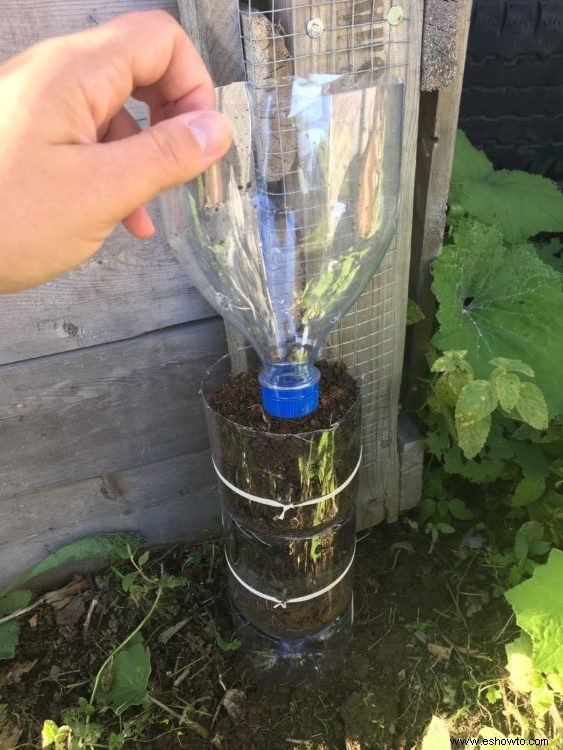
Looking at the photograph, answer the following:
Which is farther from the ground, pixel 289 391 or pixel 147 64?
pixel 147 64

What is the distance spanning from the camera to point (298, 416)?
110 cm

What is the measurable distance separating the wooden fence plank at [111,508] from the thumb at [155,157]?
1.04 metres

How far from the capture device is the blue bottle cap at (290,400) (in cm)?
107

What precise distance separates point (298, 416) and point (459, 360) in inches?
17.6

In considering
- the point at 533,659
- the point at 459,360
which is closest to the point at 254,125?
the point at 459,360

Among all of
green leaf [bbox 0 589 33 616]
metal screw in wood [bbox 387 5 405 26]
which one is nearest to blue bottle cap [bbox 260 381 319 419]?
metal screw in wood [bbox 387 5 405 26]

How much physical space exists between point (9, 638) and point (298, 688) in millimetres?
Answer: 720

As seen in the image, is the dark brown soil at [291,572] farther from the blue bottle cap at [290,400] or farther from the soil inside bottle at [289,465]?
the blue bottle cap at [290,400]

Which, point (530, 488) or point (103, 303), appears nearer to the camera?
point (103, 303)

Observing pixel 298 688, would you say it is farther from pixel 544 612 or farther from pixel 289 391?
pixel 289 391

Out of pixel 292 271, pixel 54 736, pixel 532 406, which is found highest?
pixel 292 271

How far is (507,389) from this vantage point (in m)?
1.29

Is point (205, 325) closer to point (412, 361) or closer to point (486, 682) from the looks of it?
point (412, 361)

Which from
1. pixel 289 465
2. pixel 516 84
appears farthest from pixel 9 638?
pixel 516 84
